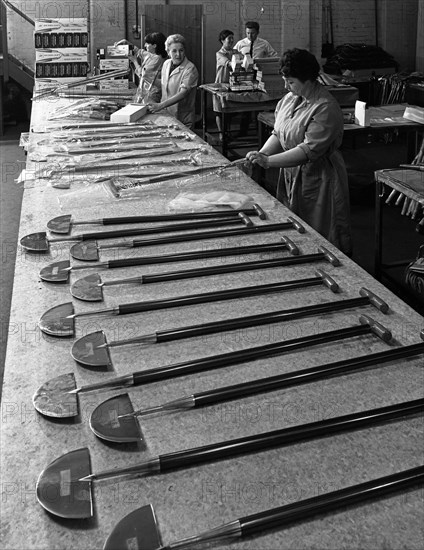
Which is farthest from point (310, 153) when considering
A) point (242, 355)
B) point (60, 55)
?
point (60, 55)

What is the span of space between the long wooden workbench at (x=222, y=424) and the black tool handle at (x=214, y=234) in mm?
226

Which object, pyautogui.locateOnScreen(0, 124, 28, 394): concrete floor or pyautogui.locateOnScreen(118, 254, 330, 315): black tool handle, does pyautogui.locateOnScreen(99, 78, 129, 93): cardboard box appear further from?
pyautogui.locateOnScreen(118, 254, 330, 315): black tool handle

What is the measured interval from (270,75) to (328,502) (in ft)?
18.1

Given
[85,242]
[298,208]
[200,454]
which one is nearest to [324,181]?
[298,208]

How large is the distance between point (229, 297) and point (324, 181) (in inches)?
73.5

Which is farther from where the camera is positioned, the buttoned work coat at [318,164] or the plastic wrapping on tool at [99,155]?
the plastic wrapping on tool at [99,155]

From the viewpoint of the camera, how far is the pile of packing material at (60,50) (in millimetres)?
7234

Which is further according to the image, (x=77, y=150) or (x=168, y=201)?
(x=77, y=150)

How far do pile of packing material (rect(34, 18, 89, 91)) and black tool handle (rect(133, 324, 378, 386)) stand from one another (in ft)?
20.8

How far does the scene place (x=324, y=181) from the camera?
356cm

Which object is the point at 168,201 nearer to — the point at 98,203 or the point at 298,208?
the point at 98,203

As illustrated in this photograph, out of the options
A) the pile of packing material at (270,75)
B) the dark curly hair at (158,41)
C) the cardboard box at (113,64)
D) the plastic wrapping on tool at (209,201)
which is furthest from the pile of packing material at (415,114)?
the cardboard box at (113,64)

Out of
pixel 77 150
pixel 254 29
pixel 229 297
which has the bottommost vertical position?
pixel 229 297

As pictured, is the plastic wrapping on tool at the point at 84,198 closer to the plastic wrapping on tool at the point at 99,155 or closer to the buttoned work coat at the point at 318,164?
the plastic wrapping on tool at the point at 99,155
